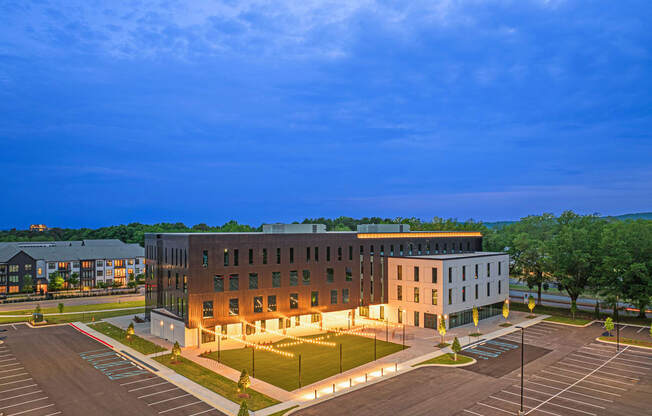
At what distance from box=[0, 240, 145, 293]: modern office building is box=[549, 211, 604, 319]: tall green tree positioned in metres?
95.0

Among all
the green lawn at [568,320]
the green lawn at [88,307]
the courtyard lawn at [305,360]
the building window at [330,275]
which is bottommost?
the green lawn at [88,307]

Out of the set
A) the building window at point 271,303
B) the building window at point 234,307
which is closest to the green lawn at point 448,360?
the building window at point 271,303

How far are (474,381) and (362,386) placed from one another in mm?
9990

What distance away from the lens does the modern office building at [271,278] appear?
4656 cm

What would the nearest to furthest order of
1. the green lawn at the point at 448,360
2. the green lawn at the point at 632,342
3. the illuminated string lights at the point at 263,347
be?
1. the green lawn at the point at 448,360
2. the illuminated string lights at the point at 263,347
3. the green lawn at the point at 632,342

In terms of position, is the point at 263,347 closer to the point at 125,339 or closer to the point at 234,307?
the point at 234,307

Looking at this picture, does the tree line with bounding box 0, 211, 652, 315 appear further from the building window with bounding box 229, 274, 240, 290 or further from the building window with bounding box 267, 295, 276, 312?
the building window with bounding box 229, 274, 240, 290

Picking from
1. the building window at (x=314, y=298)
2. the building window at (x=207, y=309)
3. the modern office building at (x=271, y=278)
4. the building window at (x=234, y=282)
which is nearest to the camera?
the building window at (x=207, y=309)

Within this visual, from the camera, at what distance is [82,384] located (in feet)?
114

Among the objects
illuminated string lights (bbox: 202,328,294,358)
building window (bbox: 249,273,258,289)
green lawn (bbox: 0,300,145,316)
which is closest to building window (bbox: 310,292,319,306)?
building window (bbox: 249,273,258,289)

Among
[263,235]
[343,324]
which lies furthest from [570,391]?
[263,235]

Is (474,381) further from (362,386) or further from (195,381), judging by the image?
(195,381)

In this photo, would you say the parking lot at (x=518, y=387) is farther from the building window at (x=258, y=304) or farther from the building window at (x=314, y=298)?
the building window at (x=258, y=304)

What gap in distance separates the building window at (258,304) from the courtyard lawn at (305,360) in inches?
179
